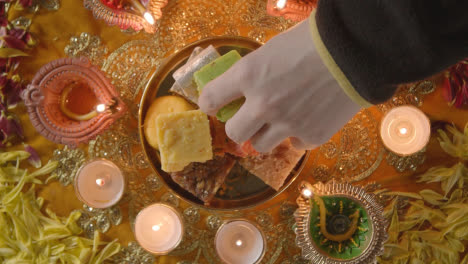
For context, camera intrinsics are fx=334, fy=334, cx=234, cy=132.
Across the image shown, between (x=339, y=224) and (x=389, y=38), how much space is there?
99 centimetres

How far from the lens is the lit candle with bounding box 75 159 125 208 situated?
4.95 ft

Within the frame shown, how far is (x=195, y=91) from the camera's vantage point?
1.41 meters

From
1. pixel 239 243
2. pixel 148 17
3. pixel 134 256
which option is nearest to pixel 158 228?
pixel 134 256

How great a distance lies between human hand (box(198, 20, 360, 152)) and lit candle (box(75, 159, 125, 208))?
2.49 feet

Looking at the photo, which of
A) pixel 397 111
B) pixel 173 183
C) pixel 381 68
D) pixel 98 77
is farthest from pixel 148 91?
pixel 397 111

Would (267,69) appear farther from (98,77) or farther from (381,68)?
(98,77)

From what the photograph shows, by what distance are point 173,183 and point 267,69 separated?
2.62ft

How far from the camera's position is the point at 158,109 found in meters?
1.47

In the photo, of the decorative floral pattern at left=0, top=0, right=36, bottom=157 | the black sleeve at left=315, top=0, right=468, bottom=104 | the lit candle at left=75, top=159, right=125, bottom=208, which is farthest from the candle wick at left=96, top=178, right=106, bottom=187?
the black sleeve at left=315, top=0, right=468, bottom=104

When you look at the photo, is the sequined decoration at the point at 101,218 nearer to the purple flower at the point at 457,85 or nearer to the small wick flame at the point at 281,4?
the small wick flame at the point at 281,4

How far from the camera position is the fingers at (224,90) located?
94 centimetres

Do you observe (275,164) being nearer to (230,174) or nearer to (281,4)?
(230,174)

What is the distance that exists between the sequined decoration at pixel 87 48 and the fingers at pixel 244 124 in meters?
0.92

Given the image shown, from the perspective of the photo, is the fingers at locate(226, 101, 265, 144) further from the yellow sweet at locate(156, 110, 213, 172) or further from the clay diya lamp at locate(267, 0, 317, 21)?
the clay diya lamp at locate(267, 0, 317, 21)
